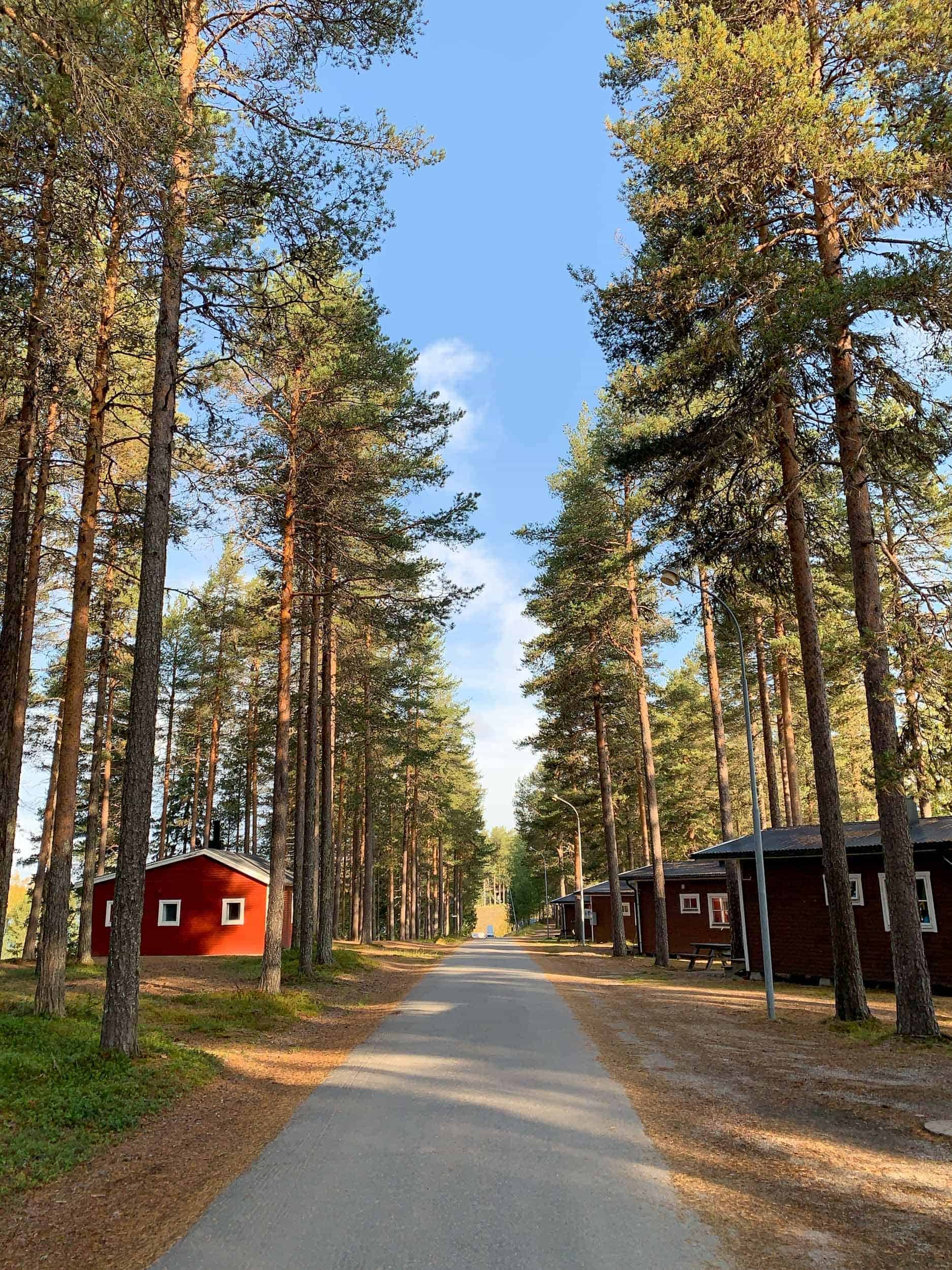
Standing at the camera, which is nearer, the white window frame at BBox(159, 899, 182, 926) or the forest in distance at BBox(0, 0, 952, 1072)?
the forest in distance at BBox(0, 0, 952, 1072)

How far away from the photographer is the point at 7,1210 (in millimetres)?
4957

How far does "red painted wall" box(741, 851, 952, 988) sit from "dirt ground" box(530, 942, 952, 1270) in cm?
343

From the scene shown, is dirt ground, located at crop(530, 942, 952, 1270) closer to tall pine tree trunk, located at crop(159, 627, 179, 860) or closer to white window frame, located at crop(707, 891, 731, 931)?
white window frame, located at crop(707, 891, 731, 931)

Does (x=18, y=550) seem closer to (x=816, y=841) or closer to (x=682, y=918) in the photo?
(x=816, y=841)

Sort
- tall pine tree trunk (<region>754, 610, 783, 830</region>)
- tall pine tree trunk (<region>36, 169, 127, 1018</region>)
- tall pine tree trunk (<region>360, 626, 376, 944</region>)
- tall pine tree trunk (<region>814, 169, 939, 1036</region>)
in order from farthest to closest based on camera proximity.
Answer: tall pine tree trunk (<region>360, 626, 376, 944</region>) → tall pine tree trunk (<region>754, 610, 783, 830</region>) → tall pine tree trunk (<region>814, 169, 939, 1036</region>) → tall pine tree trunk (<region>36, 169, 127, 1018</region>)

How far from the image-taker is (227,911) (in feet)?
90.3

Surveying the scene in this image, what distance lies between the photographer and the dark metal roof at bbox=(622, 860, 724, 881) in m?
29.3

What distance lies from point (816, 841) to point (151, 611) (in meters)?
17.2

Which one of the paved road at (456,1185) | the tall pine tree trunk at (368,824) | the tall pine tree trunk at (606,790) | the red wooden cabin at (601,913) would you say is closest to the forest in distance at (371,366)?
the paved road at (456,1185)

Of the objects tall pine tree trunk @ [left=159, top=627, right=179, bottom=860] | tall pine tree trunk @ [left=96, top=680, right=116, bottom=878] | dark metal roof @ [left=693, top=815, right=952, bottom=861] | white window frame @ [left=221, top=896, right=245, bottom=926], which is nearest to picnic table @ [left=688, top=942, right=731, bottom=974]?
dark metal roof @ [left=693, top=815, right=952, bottom=861]

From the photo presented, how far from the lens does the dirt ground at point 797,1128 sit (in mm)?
4539

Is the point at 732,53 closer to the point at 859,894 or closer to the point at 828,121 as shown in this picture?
the point at 828,121

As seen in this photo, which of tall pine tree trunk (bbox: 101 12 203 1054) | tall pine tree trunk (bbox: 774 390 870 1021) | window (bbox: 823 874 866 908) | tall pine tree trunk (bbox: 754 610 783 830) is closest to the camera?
tall pine tree trunk (bbox: 101 12 203 1054)

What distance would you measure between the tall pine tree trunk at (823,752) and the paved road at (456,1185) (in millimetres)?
5139
